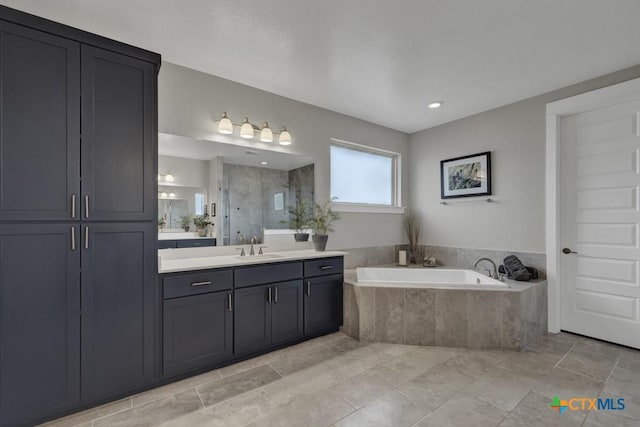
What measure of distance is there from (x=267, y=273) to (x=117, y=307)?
44.1 inches

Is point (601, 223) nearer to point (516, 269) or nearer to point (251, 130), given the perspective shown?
point (516, 269)

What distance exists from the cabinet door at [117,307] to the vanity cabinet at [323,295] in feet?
4.46

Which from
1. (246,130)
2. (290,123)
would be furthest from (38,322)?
(290,123)

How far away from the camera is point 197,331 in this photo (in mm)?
2289

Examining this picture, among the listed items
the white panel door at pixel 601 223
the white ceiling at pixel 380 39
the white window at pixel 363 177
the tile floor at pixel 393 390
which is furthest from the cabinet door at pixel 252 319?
the white panel door at pixel 601 223

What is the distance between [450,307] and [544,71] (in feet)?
7.72

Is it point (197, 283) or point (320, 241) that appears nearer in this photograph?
point (197, 283)

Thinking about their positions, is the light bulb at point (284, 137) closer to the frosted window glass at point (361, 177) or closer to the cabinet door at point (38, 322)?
the frosted window glass at point (361, 177)

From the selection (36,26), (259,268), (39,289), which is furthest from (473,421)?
(36,26)

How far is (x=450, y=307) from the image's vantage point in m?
2.85

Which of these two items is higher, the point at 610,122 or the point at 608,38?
the point at 608,38

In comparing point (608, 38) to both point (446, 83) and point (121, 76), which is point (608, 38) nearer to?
point (446, 83)

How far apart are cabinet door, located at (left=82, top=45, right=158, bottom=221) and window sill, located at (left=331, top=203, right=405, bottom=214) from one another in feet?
7.10

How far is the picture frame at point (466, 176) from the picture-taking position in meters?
3.72
